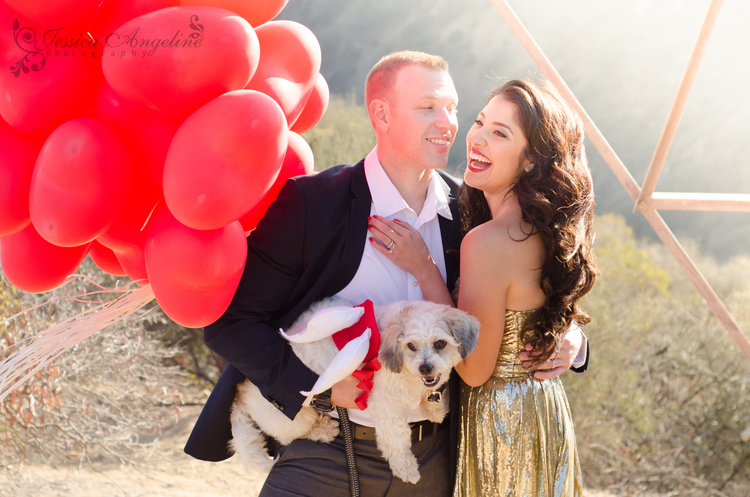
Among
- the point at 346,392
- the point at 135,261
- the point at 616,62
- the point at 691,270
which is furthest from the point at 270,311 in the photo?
the point at 616,62

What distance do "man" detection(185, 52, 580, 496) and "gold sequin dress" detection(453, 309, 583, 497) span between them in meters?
0.14

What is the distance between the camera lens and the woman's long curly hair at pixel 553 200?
2.51 meters

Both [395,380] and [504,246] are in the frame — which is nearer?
[504,246]

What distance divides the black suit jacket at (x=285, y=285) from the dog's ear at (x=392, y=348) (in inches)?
13.5

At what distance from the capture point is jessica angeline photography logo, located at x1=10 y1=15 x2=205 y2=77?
175cm

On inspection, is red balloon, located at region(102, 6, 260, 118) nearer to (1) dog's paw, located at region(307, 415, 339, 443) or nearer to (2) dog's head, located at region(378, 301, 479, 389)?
(2) dog's head, located at region(378, 301, 479, 389)

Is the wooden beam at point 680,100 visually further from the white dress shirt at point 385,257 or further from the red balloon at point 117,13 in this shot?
the red balloon at point 117,13

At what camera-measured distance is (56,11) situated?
180 cm

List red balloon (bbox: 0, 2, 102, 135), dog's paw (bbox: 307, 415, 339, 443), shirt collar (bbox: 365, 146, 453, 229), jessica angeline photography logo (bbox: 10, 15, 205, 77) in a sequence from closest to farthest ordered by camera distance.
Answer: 1. jessica angeline photography logo (bbox: 10, 15, 205, 77)
2. red balloon (bbox: 0, 2, 102, 135)
3. dog's paw (bbox: 307, 415, 339, 443)
4. shirt collar (bbox: 365, 146, 453, 229)

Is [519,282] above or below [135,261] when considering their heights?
below

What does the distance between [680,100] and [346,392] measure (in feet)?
8.84

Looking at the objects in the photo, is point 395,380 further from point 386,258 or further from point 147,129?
point 147,129

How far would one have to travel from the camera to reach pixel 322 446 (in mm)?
2629

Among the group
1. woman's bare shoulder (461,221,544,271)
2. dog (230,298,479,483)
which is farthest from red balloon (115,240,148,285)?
woman's bare shoulder (461,221,544,271)
